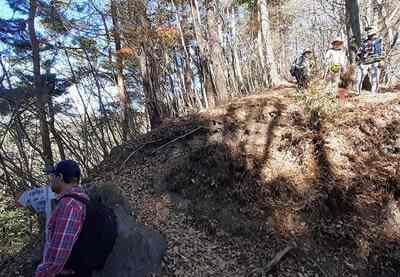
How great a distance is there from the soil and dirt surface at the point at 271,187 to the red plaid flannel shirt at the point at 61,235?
1.83 metres

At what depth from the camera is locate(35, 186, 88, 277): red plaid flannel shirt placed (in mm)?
2174

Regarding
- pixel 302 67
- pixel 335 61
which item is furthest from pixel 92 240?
pixel 335 61

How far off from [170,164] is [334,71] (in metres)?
4.62

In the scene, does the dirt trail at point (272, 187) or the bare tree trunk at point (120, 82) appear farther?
the bare tree trunk at point (120, 82)

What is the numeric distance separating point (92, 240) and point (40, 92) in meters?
8.89

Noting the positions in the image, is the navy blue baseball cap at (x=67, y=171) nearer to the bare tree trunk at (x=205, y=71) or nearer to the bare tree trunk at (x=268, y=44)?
the bare tree trunk at (x=205, y=71)

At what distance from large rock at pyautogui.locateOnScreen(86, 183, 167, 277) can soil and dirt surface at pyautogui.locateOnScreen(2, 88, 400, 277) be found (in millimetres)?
186

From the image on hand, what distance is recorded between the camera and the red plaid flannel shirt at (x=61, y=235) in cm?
217

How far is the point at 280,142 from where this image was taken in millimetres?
5645

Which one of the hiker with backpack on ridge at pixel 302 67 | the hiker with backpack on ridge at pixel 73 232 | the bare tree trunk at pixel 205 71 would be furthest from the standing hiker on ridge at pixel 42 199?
the hiker with backpack on ridge at pixel 302 67

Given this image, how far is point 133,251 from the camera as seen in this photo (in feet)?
12.0

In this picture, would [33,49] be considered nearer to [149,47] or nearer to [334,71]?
[149,47]

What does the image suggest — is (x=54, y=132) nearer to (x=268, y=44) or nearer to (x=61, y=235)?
(x=268, y=44)

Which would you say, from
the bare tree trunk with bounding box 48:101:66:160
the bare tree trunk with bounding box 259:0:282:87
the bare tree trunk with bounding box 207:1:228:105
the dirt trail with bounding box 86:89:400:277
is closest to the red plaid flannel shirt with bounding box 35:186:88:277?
the dirt trail with bounding box 86:89:400:277
